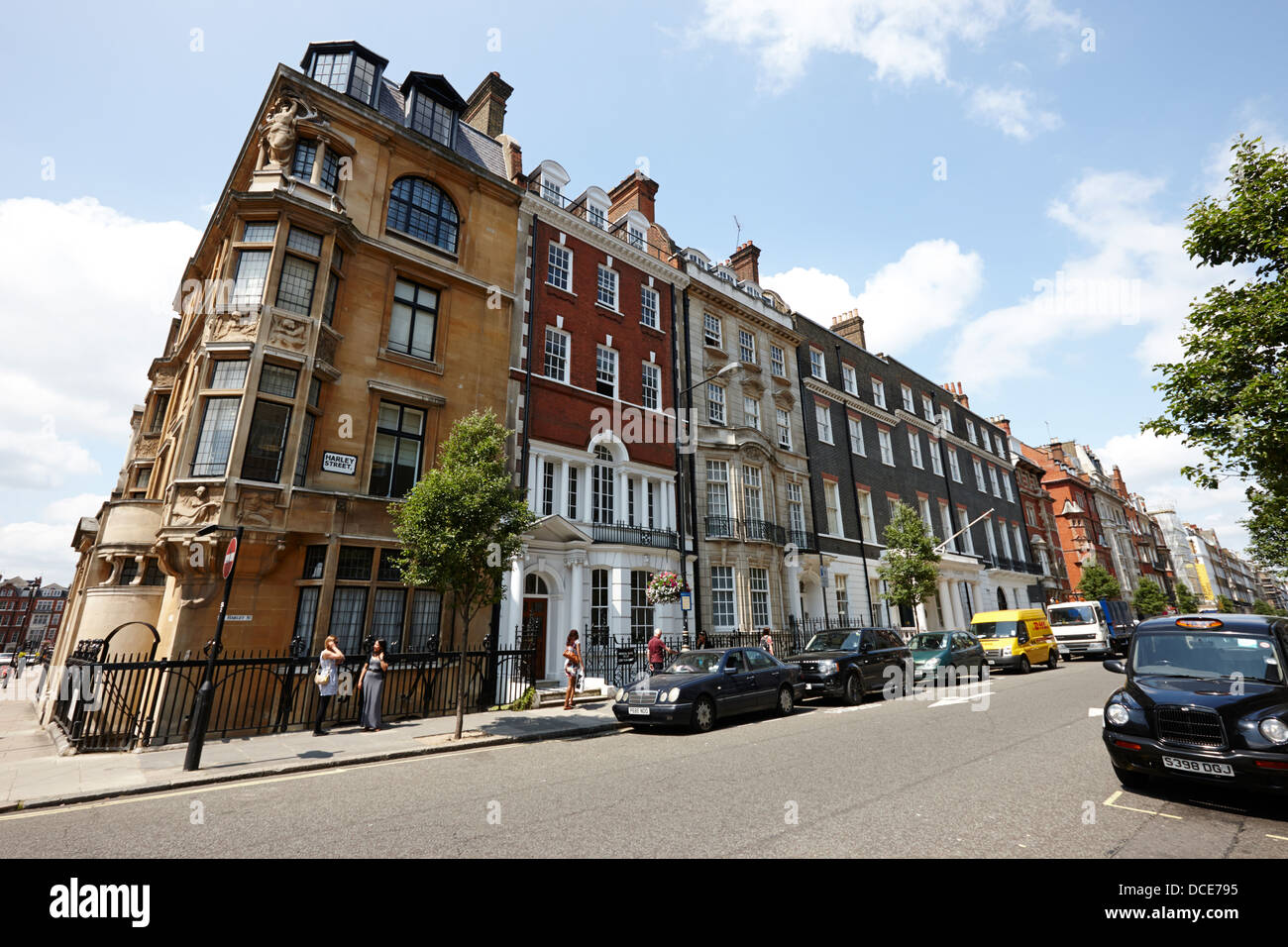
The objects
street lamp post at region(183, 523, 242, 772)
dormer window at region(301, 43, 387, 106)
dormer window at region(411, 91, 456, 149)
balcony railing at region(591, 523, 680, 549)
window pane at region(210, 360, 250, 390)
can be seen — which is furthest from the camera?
balcony railing at region(591, 523, 680, 549)

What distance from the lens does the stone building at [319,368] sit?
40.5 feet

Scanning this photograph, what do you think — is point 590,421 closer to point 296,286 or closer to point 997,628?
point 296,286

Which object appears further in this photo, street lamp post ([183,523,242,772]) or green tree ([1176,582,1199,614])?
green tree ([1176,582,1199,614])

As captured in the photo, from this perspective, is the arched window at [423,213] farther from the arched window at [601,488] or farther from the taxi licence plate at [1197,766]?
the taxi licence plate at [1197,766]

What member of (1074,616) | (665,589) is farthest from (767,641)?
(1074,616)

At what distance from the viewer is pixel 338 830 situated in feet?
17.9

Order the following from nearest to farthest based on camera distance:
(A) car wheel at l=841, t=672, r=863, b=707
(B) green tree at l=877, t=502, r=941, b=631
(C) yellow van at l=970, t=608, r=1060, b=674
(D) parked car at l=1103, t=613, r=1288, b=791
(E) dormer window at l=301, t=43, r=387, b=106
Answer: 1. (D) parked car at l=1103, t=613, r=1288, b=791
2. (A) car wheel at l=841, t=672, r=863, b=707
3. (E) dormer window at l=301, t=43, r=387, b=106
4. (C) yellow van at l=970, t=608, r=1060, b=674
5. (B) green tree at l=877, t=502, r=941, b=631

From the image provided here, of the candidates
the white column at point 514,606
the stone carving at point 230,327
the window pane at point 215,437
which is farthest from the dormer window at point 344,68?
the white column at point 514,606

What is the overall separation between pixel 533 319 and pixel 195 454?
10.1 meters

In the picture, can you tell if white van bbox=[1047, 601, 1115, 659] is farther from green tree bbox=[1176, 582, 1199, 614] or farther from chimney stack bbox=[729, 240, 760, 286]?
green tree bbox=[1176, 582, 1199, 614]

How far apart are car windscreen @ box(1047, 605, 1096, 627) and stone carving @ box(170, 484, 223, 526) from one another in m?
34.5

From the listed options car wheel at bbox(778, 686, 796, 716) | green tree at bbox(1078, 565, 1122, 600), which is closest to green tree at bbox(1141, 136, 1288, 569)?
car wheel at bbox(778, 686, 796, 716)

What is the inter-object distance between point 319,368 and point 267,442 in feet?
6.79

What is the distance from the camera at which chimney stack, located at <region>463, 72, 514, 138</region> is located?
21561 millimetres
